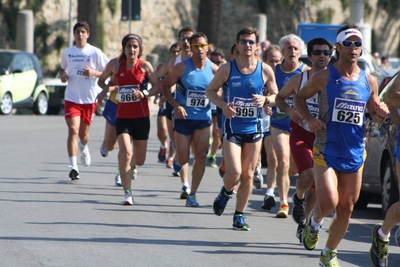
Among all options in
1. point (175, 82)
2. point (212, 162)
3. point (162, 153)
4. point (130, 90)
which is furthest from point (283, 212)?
point (212, 162)

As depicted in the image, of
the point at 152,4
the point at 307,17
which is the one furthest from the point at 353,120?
the point at 307,17

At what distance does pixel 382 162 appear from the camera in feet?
36.7

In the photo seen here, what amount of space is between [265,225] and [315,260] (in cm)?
208

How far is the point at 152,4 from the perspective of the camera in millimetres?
45000

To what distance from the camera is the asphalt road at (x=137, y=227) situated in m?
8.18

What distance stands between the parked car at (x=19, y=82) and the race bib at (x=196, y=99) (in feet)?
53.0

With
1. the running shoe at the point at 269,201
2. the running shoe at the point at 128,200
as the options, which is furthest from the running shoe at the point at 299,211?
the running shoe at the point at 128,200

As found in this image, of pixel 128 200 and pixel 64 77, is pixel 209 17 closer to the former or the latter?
pixel 64 77

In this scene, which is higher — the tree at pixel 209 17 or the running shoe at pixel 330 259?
the tree at pixel 209 17

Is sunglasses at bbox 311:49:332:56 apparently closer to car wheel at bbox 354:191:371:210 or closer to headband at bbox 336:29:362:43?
headband at bbox 336:29:362:43

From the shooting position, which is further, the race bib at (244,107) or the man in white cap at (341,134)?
the race bib at (244,107)

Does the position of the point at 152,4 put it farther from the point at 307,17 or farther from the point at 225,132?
the point at 225,132

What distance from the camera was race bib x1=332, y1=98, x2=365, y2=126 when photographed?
25.1 feet

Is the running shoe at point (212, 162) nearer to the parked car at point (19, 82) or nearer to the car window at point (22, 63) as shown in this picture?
the parked car at point (19, 82)
